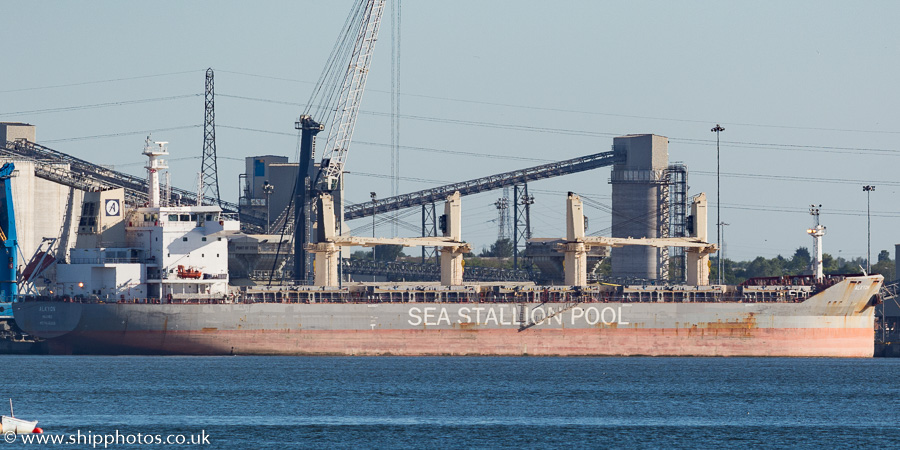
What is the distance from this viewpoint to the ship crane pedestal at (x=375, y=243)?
275 feet

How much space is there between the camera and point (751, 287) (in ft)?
277

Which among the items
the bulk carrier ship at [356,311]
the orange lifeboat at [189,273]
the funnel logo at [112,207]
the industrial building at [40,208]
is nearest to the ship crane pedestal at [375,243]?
the bulk carrier ship at [356,311]

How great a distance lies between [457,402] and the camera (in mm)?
56500

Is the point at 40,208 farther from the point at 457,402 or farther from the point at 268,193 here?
the point at 457,402

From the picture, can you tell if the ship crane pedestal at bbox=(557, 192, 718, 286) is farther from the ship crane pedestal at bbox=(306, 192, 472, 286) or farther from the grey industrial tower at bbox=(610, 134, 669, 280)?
the grey industrial tower at bbox=(610, 134, 669, 280)

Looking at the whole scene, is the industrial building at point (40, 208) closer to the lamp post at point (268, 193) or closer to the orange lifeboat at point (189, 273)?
the lamp post at point (268, 193)

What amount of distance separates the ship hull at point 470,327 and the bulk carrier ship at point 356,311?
0.20ft

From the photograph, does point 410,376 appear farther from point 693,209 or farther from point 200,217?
point 693,209

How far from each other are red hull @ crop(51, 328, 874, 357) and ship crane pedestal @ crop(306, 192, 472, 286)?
540cm

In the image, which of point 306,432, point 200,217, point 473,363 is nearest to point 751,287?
point 473,363

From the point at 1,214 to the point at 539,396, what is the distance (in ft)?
134

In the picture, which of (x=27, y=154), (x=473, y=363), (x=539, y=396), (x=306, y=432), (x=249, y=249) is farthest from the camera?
(x=27, y=154)

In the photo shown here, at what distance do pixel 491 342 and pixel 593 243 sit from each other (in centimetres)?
1017

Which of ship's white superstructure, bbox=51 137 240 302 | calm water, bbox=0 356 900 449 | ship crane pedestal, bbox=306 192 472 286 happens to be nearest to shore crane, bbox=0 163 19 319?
ship's white superstructure, bbox=51 137 240 302
